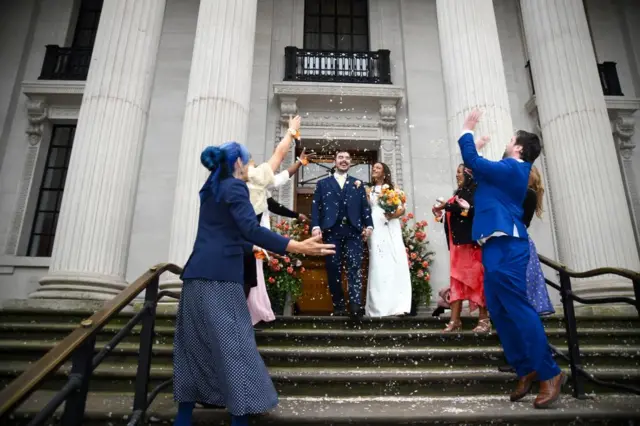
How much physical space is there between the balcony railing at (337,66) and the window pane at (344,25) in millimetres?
1190

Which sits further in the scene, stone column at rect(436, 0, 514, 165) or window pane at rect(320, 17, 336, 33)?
window pane at rect(320, 17, 336, 33)

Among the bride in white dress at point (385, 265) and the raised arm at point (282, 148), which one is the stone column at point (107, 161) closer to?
the raised arm at point (282, 148)

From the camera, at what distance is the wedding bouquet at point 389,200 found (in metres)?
5.71

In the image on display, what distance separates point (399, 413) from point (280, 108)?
8.07 meters

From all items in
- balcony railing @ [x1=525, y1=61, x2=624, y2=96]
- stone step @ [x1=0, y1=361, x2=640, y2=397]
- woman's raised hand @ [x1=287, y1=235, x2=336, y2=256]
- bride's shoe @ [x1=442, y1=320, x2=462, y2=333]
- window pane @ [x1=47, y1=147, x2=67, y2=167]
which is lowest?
stone step @ [x1=0, y1=361, x2=640, y2=397]

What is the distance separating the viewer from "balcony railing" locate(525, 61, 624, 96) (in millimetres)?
10359

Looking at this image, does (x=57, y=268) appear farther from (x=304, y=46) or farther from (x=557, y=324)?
(x=304, y=46)

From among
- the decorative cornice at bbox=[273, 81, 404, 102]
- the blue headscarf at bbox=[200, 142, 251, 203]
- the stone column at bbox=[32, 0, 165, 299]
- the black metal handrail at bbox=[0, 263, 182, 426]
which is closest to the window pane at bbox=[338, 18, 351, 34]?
the decorative cornice at bbox=[273, 81, 404, 102]

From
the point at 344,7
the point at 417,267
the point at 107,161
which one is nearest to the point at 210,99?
the point at 107,161

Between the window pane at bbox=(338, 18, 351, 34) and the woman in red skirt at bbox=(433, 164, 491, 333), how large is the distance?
768 cm

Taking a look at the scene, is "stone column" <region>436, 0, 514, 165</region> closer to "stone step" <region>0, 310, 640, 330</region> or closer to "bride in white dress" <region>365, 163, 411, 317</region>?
"bride in white dress" <region>365, 163, 411, 317</region>

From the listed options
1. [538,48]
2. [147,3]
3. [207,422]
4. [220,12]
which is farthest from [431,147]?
[207,422]

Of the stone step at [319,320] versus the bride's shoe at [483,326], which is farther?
the stone step at [319,320]

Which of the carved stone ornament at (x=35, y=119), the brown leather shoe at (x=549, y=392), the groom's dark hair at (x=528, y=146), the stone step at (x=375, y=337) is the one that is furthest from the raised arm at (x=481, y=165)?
the carved stone ornament at (x=35, y=119)
